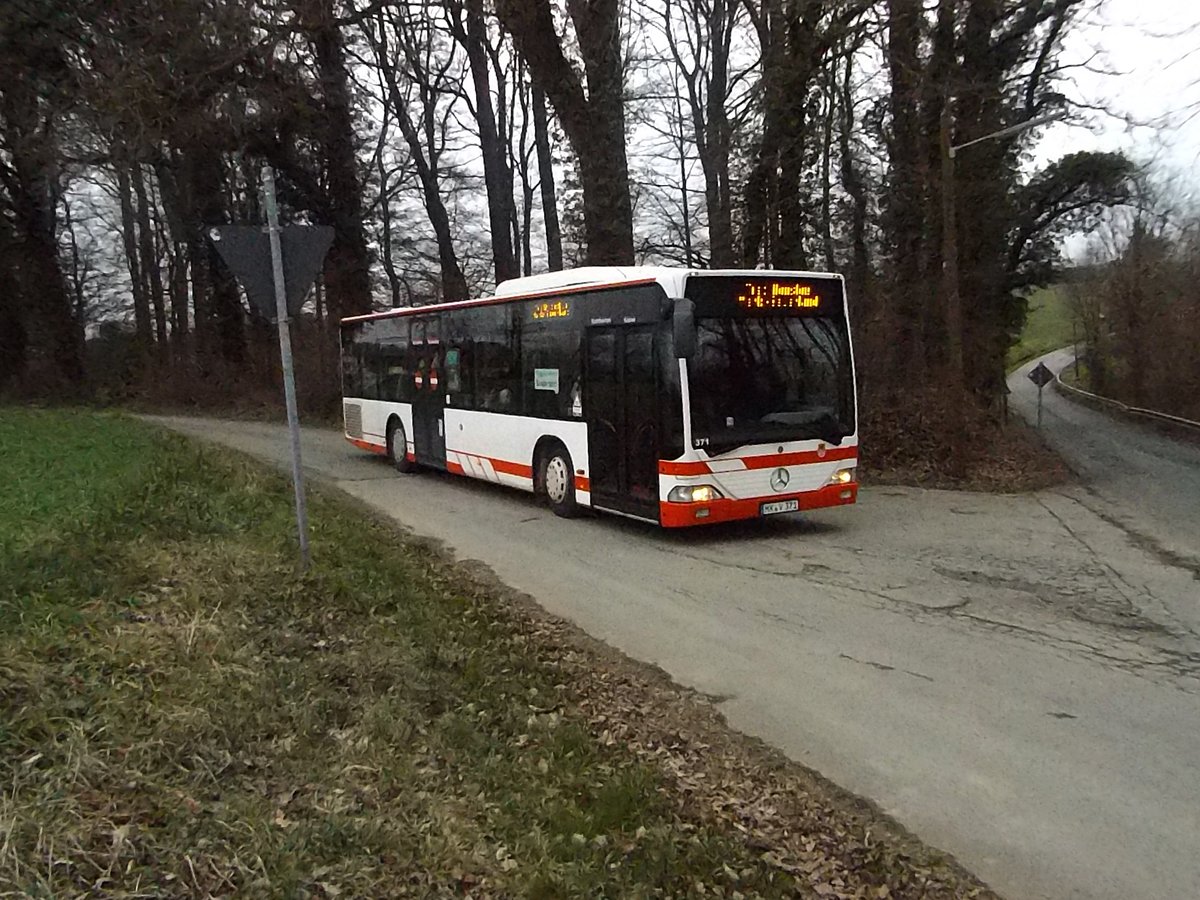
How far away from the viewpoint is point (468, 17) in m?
19.5

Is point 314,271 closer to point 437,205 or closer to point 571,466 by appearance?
point 571,466

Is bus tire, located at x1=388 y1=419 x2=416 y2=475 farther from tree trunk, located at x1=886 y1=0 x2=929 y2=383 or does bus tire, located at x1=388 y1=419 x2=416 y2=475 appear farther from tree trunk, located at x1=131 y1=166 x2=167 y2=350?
tree trunk, located at x1=131 y1=166 x2=167 y2=350

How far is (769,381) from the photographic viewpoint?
1097 cm

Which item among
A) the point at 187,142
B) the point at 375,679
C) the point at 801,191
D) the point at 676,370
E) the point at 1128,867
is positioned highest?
the point at 187,142

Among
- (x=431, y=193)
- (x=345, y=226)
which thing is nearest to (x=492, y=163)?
(x=431, y=193)

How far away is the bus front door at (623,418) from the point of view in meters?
10.9

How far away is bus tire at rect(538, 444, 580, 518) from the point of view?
494 inches

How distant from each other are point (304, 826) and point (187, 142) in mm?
20360

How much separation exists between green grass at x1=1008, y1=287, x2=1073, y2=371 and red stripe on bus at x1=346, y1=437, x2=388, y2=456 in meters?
25.3

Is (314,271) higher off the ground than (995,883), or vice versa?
(314,271)

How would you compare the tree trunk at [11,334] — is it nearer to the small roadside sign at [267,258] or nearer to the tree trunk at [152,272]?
the tree trunk at [152,272]

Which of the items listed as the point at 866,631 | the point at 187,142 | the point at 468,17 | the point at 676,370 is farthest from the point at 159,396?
the point at 866,631

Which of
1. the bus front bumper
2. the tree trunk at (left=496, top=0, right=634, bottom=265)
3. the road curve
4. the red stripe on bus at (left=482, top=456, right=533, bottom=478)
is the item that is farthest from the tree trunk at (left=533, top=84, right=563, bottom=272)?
the bus front bumper

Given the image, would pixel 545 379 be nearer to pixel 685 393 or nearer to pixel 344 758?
pixel 685 393
